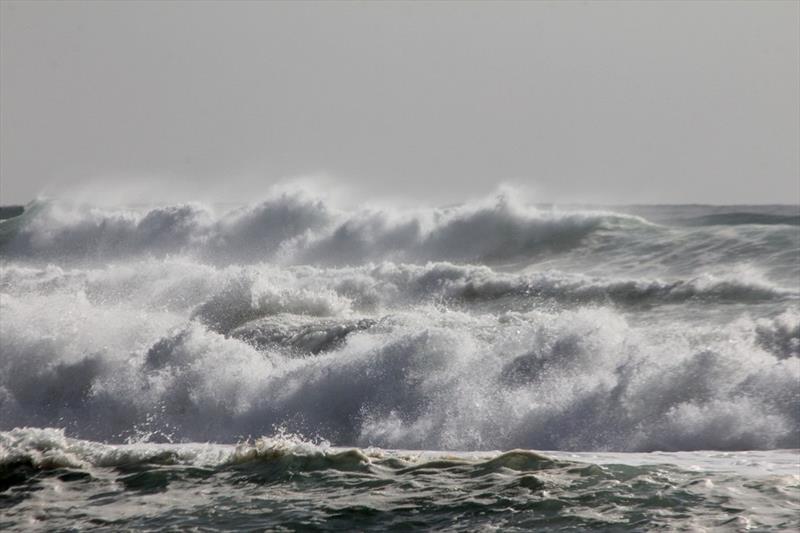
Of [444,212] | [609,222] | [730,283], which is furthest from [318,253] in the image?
[730,283]

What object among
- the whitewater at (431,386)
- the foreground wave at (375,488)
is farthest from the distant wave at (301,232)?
the foreground wave at (375,488)

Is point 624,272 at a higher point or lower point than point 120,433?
higher

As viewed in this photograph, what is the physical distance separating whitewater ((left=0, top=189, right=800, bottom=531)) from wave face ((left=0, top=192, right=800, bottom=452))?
0.12ft

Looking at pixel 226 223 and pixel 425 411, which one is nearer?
pixel 425 411

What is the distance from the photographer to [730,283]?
14023 millimetres

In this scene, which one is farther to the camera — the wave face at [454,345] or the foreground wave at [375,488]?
the wave face at [454,345]

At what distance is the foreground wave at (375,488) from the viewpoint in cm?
600

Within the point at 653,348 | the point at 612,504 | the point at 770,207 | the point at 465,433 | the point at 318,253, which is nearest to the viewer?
the point at 612,504

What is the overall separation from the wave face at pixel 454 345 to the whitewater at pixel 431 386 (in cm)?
4

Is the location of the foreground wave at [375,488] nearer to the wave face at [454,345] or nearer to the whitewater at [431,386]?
the whitewater at [431,386]

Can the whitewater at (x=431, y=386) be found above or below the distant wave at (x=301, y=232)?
below

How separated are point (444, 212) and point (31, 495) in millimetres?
16728

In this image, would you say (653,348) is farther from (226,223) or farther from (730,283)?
(226,223)

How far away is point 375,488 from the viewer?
6734mm
